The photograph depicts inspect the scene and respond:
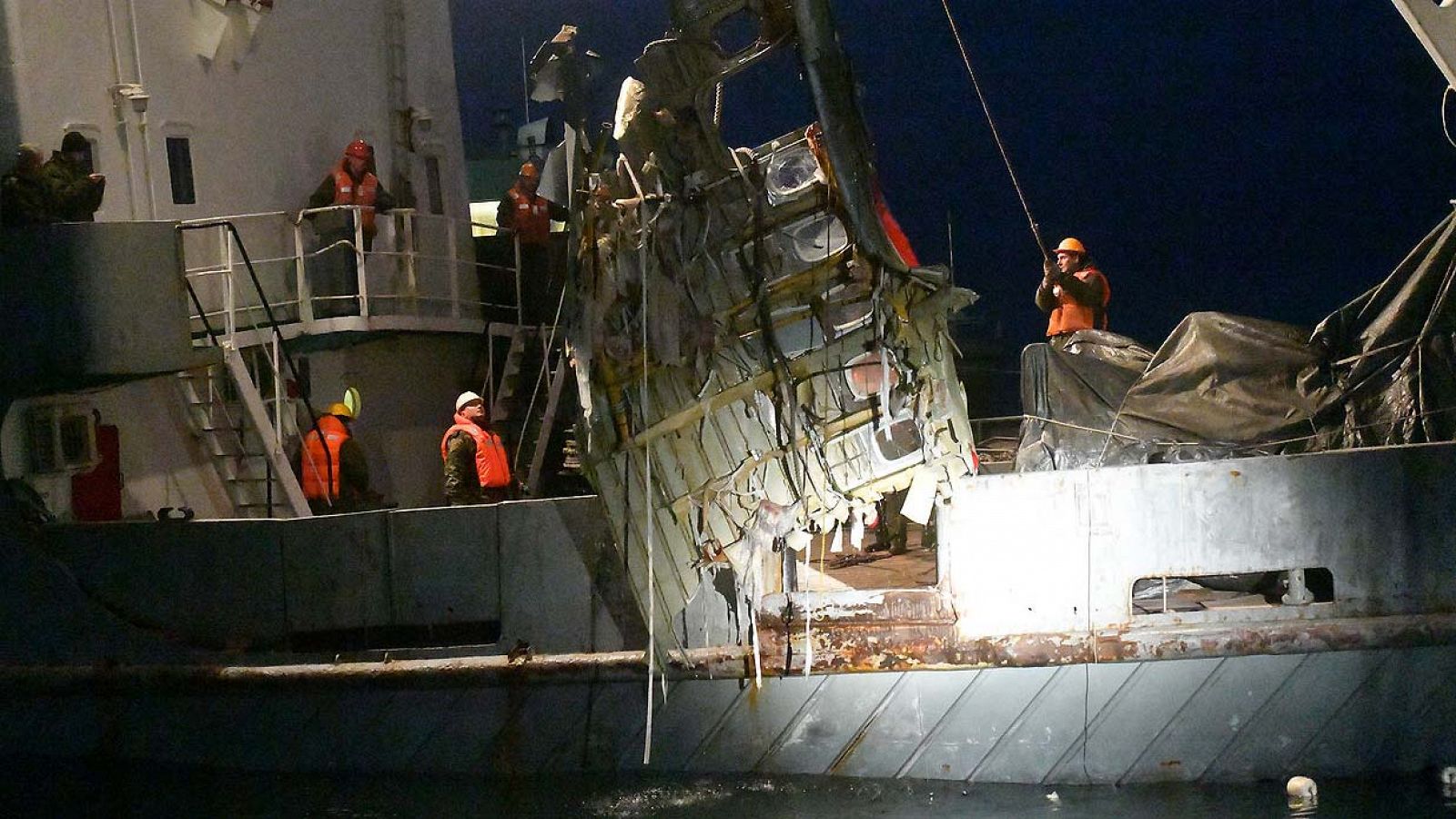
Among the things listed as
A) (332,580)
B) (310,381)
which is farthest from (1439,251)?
(310,381)

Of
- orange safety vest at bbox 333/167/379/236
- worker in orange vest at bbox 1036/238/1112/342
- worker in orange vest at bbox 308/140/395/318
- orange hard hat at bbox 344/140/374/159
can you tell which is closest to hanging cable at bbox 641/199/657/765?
worker in orange vest at bbox 1036/238/1112/342

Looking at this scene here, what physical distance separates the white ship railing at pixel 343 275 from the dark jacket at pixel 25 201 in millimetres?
860

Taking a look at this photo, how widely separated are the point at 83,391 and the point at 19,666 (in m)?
1.68

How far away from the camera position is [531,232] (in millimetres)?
11398

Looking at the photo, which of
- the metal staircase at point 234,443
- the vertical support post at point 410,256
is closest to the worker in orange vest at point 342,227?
the vertical support post at point 410,256

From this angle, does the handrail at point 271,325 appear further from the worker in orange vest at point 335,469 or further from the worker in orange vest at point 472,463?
the worker in orange vest at point 472,463

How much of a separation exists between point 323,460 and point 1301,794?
6018 millimetres

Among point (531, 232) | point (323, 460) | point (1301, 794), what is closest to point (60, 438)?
point (323, 460)

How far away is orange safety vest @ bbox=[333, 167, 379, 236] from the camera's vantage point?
10.1 metres

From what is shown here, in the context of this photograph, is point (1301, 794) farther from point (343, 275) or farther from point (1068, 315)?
point (343, 275)

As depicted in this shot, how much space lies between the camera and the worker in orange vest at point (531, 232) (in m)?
11.3

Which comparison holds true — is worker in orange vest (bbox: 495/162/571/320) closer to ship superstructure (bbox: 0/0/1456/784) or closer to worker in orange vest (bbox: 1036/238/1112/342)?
ship superstructure (bbox: 0/0/1456/784)

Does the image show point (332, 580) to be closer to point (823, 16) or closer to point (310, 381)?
point (310, 381)

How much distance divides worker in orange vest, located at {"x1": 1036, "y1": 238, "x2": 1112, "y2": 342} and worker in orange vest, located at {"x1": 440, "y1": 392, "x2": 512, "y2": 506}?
3.41 m
